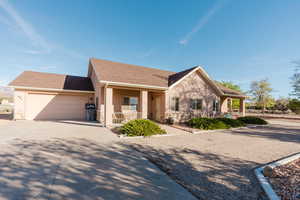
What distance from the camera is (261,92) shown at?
90.7 ft

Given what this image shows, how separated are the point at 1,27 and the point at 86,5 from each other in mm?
6706

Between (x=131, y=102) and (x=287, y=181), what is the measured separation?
11325 millimetres

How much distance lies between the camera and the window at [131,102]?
1276 cm

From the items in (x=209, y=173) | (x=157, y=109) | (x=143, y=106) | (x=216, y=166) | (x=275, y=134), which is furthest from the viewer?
(x=157, y=109)

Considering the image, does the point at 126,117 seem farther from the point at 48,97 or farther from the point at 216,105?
the point at 216,105

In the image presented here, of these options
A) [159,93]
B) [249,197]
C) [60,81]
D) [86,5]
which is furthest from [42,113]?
[249,197]

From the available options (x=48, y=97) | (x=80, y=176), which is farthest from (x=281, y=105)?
(x=48, y=97)

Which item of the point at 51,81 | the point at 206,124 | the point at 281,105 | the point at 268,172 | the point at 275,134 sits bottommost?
the point at 275,134

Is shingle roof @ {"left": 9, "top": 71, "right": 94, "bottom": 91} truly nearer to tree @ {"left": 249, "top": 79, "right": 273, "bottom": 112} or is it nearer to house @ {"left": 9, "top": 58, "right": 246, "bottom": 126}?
house @ {"left": 9, "top": 58, "right": 246, "bottom": 126}

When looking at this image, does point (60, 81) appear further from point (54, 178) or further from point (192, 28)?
point (192, 28)

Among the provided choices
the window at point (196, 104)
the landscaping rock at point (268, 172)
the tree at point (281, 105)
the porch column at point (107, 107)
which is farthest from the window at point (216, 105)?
the tree at point (281, 105)

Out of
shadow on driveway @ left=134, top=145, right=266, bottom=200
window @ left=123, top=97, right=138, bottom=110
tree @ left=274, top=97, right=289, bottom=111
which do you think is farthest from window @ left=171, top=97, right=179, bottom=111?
tree @ left=274, top=97, right=289, bottom=111

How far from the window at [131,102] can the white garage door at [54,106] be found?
4749 mm

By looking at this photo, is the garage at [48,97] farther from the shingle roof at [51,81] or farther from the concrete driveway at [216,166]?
the concrete driveway at [216,166]
